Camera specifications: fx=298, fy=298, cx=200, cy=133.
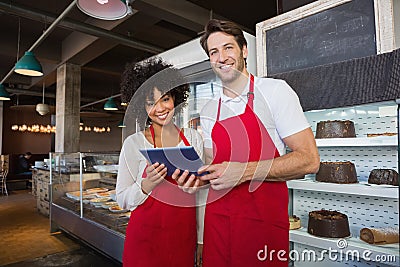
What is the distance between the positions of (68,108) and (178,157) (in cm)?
605

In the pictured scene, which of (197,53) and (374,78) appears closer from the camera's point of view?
(374,78)

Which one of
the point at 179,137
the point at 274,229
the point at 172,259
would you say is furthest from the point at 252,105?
the point at 172,259

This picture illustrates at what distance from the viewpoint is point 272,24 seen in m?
2.29

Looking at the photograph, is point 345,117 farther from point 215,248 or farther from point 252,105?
point 215,248

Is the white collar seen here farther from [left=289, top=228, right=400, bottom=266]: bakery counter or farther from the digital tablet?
[left=289, top=228, right=400, bottom=266]: bakery counter

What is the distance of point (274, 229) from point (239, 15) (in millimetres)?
4162

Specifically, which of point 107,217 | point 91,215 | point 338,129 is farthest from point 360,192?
point 91,215

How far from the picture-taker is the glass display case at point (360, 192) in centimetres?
174

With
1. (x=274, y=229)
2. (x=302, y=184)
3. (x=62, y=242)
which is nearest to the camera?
(x=274, y=229)

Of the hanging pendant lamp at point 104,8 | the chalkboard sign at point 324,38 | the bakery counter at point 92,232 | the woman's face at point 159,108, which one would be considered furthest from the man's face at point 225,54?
the bakery counter at point 92,232

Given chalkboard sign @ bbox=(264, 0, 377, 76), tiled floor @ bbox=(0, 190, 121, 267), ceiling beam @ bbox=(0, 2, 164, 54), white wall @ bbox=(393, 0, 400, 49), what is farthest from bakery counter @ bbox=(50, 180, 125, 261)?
white wall @ bbox=(393, 0, 400, 49)

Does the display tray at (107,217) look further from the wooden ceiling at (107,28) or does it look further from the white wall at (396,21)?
the white wall at (396,21)

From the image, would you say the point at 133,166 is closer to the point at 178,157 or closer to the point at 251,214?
the point at 178,157

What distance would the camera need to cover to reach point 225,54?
1.20 metres
